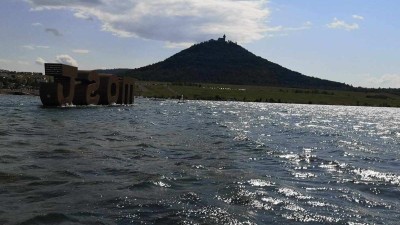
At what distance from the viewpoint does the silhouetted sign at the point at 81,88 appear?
203 feet

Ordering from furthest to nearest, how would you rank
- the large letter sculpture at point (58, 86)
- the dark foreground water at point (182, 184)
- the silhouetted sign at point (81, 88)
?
1. the silhouetted sign at point (81, 88)
2. the large letter sculpture at point (58, 86)
3. the dark foreground water at point (182, 184)

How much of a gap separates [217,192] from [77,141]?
13.2 meters

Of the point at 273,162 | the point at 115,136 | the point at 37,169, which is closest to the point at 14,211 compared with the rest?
the point at 37,169

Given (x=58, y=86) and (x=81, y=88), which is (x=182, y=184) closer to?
(x=58, y=86)

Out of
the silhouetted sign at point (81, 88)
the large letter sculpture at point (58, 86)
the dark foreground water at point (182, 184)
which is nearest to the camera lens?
the dark foreground water at point (182, 184)

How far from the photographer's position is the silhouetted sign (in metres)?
62.0

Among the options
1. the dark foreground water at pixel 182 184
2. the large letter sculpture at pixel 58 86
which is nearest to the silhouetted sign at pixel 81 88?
the large letter sculpture at pixel 58 86

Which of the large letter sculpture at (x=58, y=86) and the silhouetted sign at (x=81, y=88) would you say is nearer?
the large letter sculpture at (x=58, y=86)

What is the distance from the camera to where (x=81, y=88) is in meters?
72.5

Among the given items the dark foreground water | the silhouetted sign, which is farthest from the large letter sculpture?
the dark foreground water

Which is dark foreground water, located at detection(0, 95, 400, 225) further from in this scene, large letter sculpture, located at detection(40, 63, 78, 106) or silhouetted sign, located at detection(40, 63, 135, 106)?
silhouetted sign, located at detection(40, 63, 135, 106)

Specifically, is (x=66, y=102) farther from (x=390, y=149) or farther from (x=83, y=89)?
(x=390, y=149)

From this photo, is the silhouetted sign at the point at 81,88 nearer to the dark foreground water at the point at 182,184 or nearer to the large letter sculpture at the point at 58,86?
the large letter sculpture at the point at 58,86

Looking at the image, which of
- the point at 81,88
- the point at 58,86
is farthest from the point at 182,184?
the point at 81,88
